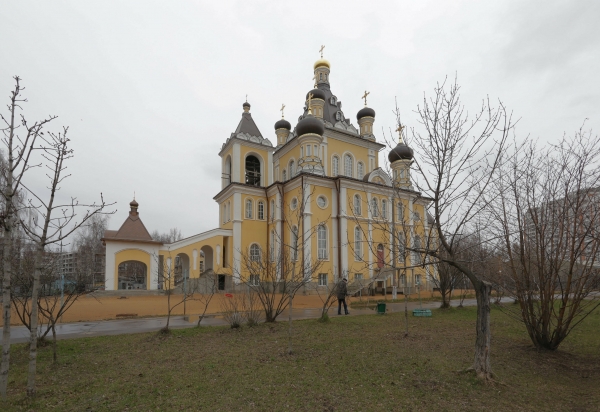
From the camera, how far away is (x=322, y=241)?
2859 centimetres

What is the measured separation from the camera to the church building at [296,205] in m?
27.8

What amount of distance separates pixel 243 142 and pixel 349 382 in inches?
1154

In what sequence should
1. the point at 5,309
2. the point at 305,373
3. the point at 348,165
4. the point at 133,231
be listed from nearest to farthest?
the point at 5,309 → the point at 305,373 → the point at 133,231 → the point at 348,165

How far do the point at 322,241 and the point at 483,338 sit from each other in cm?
2235

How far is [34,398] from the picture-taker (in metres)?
5.41

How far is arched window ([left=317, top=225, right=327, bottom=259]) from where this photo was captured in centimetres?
2831

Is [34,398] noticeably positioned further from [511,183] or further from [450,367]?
[511,183]

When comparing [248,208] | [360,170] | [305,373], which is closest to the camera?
[305,373]

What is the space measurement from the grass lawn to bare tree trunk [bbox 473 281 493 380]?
252 millimetres

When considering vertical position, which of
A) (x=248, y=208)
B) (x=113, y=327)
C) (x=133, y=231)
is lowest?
(x=113, y=327)

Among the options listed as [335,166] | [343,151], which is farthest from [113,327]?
[343,151]

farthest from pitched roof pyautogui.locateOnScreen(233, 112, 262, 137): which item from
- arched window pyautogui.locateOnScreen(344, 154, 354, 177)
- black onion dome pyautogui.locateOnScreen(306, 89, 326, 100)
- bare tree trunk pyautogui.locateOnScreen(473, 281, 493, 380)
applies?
bare tree trunk pyautogui.locateOnScreen(473, 281, 493, 380)

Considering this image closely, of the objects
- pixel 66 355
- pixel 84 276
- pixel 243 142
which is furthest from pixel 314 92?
pixel 66 355

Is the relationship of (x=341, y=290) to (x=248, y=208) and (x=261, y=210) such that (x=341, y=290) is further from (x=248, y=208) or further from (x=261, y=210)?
(x=261, y=210)
